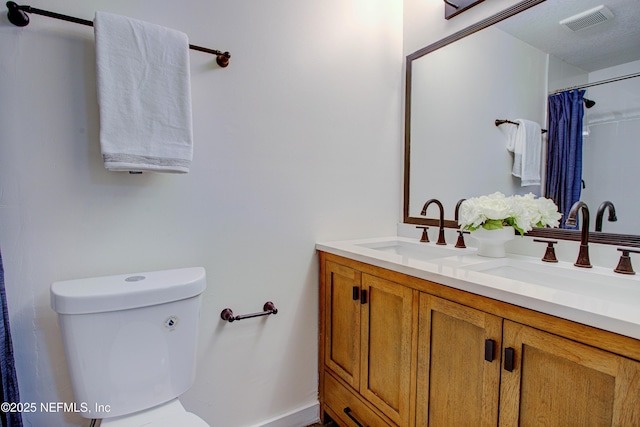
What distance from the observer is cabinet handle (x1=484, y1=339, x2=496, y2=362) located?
834 millimetres

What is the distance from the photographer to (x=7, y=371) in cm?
93

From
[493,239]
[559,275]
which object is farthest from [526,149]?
[559,275]

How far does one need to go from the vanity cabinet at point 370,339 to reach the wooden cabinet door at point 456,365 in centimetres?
6

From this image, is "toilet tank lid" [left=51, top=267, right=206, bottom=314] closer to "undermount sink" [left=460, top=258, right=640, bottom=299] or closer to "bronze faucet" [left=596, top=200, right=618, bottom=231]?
"undermount sink" [left=460, top=258, right=640, bottom=299]

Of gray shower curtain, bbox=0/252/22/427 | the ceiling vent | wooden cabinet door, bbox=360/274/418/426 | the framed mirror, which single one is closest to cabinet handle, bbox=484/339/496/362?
wooden cabinet door, bbox=360/274/418/426

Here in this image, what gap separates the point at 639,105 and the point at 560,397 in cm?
96

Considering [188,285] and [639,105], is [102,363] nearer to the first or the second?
[188,285]

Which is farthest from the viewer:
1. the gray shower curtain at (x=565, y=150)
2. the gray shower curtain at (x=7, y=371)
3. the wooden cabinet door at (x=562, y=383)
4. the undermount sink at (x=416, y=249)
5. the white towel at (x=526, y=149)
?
the undermount sink at (x=416, y=249)

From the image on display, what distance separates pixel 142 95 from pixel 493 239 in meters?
1.40

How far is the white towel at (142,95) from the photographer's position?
1.02 meters

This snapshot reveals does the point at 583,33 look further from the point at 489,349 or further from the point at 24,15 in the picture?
the point at 24,15

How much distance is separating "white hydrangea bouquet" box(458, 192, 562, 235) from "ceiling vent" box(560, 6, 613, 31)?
637mm

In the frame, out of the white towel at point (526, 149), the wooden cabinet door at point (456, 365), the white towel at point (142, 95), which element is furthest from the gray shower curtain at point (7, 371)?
the white towel at point (526, 149)

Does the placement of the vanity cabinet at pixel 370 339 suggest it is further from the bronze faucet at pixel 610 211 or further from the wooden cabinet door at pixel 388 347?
the bronze faucet at pixel 610 211
